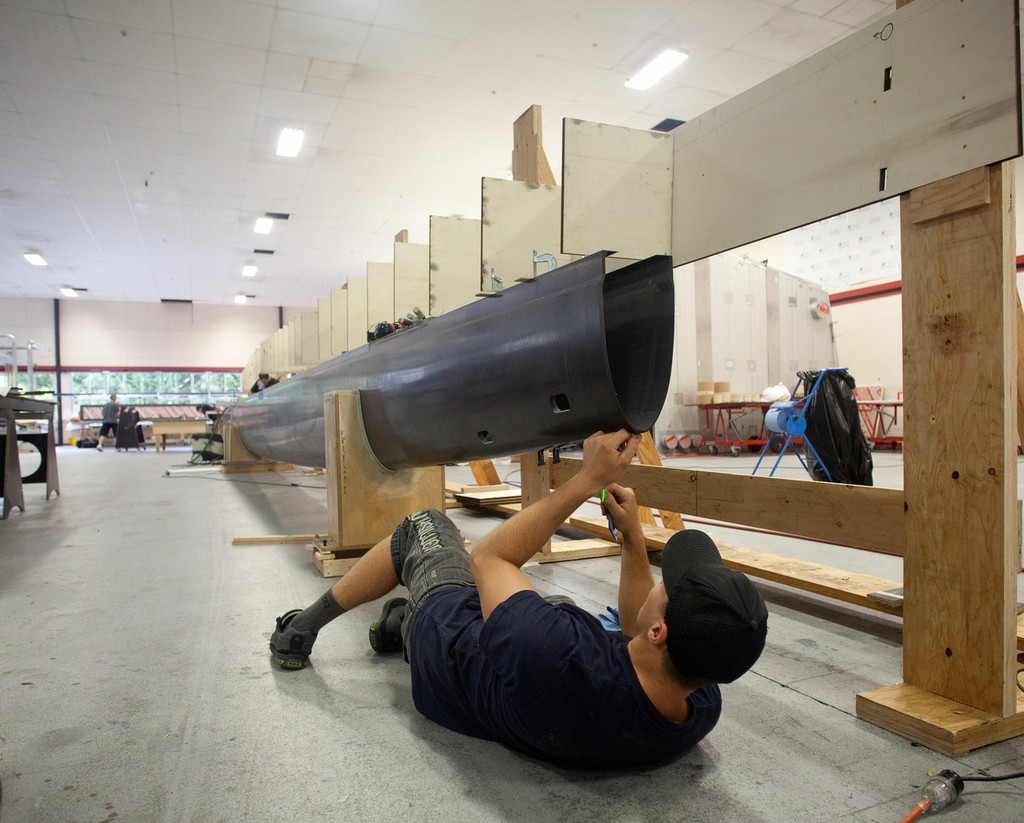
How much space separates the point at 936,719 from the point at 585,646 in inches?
31.0

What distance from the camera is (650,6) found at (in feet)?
15.7

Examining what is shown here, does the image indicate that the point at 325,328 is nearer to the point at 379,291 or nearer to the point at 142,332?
the point at 379,291

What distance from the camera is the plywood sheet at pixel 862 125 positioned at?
126 centimetres

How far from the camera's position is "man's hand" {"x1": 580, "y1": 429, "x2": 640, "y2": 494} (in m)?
1.22

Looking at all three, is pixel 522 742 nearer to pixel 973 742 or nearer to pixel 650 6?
pixel 973 742

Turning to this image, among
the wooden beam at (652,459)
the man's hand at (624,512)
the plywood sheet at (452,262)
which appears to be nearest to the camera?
the man's hand at (624,512)

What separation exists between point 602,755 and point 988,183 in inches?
51.9

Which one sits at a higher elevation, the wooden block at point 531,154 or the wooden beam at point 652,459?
the wooden block at point 531,154

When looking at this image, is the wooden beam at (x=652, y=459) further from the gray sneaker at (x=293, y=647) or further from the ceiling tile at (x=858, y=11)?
the ceiling tile at (x=858, y=11)

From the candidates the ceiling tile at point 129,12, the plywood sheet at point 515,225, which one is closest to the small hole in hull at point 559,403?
the plywood sheet at point 515,225

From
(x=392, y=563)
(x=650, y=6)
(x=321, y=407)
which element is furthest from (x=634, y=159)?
(x=650, y=6)

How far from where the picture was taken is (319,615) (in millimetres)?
1700

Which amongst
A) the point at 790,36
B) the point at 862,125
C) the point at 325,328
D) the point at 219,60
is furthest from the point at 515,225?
the point at 219,60

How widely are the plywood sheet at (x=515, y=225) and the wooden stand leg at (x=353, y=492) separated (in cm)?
81
